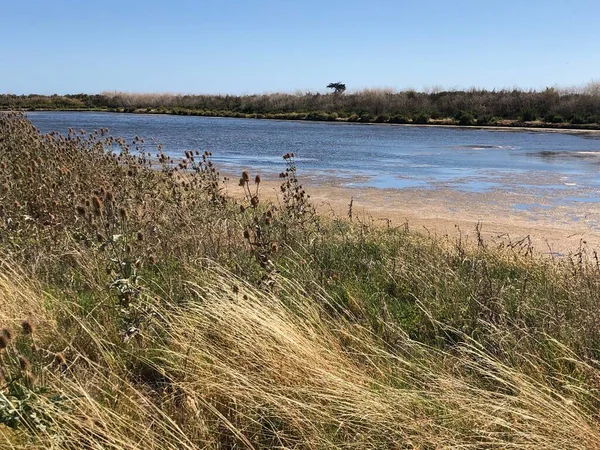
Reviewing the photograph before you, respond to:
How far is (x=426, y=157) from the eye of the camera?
24125 millimetres

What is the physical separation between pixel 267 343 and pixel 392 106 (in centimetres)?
5453

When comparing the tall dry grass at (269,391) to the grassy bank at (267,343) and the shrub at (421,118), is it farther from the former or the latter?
the shrub at (421,118)

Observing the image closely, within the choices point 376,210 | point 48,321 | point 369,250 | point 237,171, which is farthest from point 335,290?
point 237,171

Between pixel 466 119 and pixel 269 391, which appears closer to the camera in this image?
pixel 269 391

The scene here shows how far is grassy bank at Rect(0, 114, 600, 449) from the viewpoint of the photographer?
2.99m

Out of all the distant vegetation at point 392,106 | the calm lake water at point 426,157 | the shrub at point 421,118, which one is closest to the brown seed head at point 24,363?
the calm lake water at point 426,157

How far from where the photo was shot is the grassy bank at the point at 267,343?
2.99m

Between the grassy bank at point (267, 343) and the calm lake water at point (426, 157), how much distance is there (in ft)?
33.5

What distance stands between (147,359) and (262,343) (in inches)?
28.4

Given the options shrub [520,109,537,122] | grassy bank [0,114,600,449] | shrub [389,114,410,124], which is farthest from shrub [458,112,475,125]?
grassy bank [0,114,600,449]

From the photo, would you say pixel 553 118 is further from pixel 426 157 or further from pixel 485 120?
pixel 426 157

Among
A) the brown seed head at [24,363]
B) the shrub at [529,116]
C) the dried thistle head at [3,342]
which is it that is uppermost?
the shrub at [529,116]

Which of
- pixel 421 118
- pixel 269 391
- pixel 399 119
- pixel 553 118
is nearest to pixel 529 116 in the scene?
pixel 553 118

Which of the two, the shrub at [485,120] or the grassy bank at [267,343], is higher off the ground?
the shrub at [485,120]
